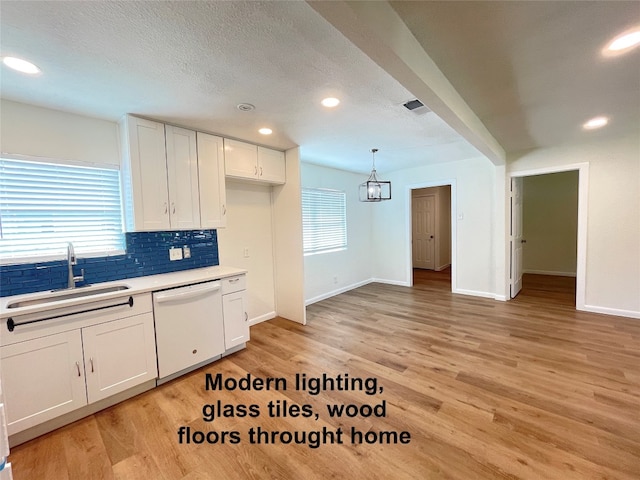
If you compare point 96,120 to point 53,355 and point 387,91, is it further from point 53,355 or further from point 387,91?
point 387,91

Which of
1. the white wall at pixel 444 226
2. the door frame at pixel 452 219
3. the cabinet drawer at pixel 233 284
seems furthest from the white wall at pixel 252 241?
the white wall at pixel 444 226

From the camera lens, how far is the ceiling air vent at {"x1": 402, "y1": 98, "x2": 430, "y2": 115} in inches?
91.7

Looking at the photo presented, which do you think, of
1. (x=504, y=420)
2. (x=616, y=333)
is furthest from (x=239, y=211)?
(x=616, y=333)

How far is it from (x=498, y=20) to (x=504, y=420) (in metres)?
2.47

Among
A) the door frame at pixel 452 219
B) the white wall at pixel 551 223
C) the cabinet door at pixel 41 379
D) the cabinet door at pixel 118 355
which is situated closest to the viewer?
the cabinet door at pixel 41 379

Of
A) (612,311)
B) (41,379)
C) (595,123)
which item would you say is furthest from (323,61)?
(612,311)

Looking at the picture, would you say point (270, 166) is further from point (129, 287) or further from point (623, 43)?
point (623, 43)

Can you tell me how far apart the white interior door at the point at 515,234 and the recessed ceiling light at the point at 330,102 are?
3638 millimetres

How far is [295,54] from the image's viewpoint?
165 centimetres

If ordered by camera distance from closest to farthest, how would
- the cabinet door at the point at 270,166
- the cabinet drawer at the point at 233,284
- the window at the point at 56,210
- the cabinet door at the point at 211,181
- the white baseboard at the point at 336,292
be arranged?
the window at the point at 56,210 → the cabinet drawer at the point at 233,284 → the cabinet door at the point at 211,181 → the cabinet door at the point at 270,166 → the white baseboard at the point at 336,292

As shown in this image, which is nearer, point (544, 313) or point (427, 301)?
point (544, 313)

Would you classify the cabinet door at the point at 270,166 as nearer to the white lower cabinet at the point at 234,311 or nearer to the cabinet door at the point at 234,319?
the white lower cabinet at the point at 234,311

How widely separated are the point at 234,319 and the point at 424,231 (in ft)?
20.7

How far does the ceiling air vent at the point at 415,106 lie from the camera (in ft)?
7.64
